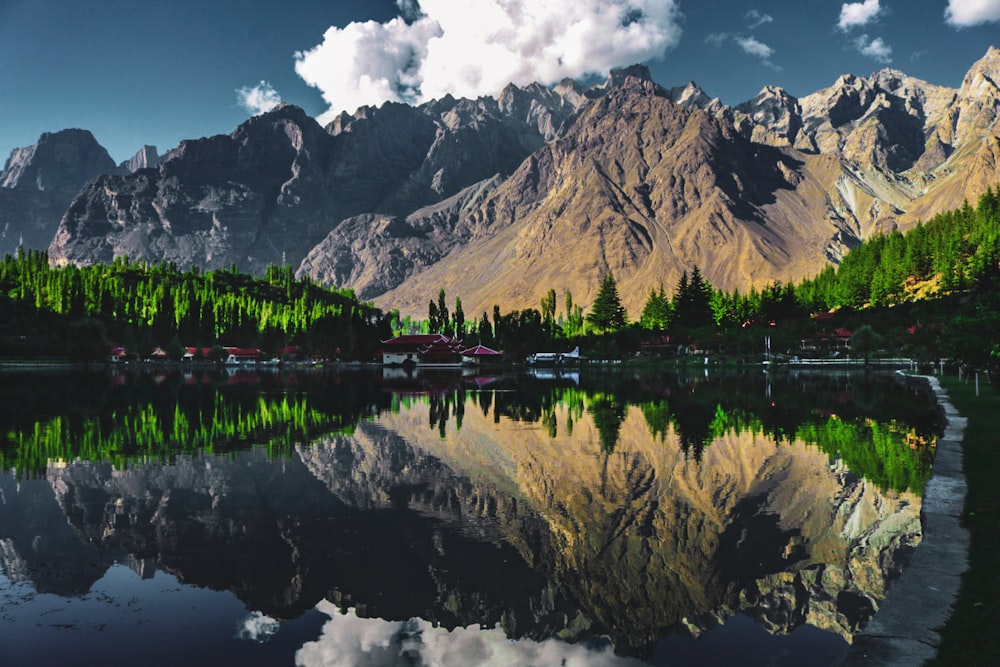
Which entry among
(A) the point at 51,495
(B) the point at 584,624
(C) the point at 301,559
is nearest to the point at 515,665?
(B) the point at 584,624

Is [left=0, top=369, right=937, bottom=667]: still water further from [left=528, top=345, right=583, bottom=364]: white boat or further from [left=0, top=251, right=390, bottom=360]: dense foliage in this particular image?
[left=528, top=345, right=583, bottom=364]: white boat

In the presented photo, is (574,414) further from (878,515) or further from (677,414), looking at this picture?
(878,515)

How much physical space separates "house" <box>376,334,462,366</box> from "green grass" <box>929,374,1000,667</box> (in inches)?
5244

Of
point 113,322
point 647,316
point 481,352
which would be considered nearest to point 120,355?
point 113,322

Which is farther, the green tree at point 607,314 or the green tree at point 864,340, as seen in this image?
the green tree at point 607,314

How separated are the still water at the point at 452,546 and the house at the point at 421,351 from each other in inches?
4809

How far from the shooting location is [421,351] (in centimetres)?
15362

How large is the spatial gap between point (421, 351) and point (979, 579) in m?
146

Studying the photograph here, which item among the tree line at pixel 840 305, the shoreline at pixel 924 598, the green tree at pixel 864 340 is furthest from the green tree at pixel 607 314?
the shoreline at pixel 924 598

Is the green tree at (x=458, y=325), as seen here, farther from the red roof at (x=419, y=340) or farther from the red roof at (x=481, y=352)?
the red roof at (x=419, y=340)

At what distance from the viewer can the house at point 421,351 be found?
152250 mm

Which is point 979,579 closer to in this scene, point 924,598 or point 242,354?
point 924,598

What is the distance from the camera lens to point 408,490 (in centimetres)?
1942

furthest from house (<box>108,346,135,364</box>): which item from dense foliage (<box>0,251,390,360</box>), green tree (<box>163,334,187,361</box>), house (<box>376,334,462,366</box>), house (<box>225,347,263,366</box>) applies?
house (<box>376,334,462,366</box>)
